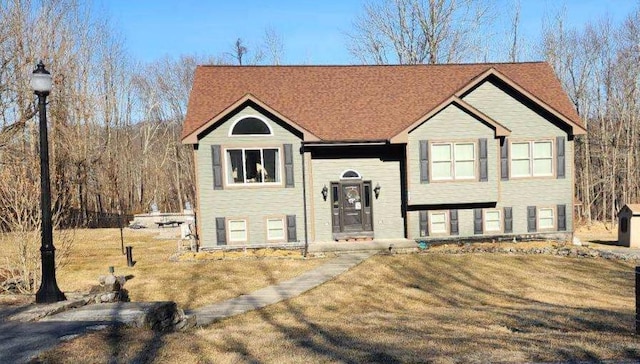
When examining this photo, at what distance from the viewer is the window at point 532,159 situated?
1922cm

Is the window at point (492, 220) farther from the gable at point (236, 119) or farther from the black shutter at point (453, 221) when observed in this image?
the gable at point (236, 119)

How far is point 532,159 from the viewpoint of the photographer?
19.3 metres

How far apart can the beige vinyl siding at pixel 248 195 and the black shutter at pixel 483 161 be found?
7.48 meters

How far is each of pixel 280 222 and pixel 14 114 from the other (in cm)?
2049

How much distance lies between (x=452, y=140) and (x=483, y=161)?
157cm

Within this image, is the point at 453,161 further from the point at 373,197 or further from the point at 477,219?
the point at 373,197

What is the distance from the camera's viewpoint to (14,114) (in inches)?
1089

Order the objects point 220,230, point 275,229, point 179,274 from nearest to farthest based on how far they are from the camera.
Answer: point 179,274 < point 220,230 < point 275,229

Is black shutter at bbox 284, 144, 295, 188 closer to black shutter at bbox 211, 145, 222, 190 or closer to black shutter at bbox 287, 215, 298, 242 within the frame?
black shutter at bbox 287, 215, 298, 242

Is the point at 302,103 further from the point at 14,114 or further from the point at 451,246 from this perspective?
the point at 14,114

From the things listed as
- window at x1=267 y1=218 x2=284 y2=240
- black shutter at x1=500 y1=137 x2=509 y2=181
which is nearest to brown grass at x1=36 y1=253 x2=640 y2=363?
black shutter at x1=500 y1=137 x2=509 y2=181

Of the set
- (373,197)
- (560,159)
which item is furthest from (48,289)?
(560,159)

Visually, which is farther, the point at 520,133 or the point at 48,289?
the point at 520,133

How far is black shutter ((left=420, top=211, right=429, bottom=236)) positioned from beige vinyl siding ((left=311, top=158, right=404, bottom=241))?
905 millimetres
